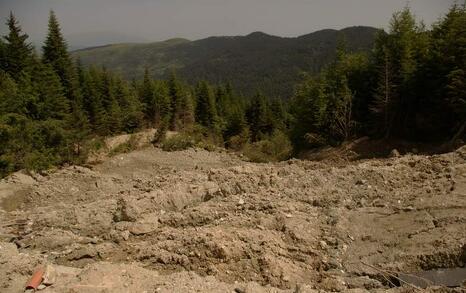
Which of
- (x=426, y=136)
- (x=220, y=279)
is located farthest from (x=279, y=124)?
(x=220, y=279)

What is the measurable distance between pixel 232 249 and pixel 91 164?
1552cm

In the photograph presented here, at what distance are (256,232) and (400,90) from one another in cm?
1562

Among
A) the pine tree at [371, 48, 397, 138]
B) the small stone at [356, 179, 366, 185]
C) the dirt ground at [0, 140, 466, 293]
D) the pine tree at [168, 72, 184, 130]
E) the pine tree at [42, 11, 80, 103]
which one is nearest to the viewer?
the dirt ground at [0, 140, 466, 293]

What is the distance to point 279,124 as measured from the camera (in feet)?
171

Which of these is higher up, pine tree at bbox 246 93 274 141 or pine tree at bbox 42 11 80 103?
pine tree at bbox 42 11 80 103

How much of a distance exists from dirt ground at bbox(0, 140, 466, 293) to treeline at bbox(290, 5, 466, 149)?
7.71 meters

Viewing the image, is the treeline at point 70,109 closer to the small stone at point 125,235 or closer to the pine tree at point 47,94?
the pine tree at point 47,94

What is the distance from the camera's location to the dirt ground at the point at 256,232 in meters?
6.95

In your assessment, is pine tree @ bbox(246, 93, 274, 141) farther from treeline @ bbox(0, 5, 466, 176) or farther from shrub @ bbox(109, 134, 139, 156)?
shrub @ bbox(109, 134, 139, 156)

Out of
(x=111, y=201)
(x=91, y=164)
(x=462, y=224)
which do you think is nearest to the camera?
(x=462, y=224)

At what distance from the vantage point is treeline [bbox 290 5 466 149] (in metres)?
18.4

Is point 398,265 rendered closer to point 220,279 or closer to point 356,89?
point 220,279

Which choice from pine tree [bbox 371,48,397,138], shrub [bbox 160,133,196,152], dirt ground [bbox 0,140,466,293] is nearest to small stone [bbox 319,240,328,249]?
dirt ground [bbox 0,140,466,293]

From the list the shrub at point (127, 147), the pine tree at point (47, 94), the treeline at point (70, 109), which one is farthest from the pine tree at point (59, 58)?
the shrub at point (127, 147)
